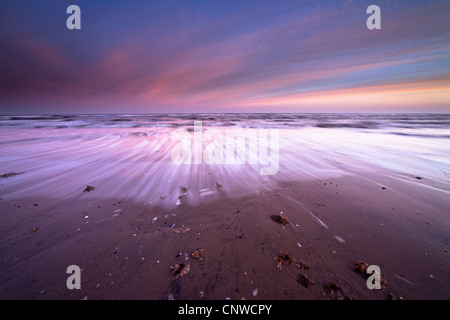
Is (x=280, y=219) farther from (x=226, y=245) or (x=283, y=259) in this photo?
(x=226, y=245)

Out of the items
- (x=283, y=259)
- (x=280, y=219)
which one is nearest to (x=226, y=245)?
(x=283, y=259)

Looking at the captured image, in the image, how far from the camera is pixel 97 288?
87.1 inches

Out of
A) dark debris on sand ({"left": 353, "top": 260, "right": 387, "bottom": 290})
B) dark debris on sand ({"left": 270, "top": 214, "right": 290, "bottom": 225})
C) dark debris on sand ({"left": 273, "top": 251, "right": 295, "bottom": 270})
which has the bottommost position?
dark debris on sand ({"left": 353, "top": 260, "right": 387, "bottom": 290})

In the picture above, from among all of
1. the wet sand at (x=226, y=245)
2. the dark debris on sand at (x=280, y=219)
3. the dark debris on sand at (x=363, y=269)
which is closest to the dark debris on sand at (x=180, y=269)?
the wet sand at (x=226, y=245)

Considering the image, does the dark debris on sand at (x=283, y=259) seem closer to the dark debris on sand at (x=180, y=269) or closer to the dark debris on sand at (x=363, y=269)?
the dark debris on sand at (x=363, y=269)

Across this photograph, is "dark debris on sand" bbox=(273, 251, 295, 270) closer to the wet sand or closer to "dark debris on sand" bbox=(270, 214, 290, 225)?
the wet sand

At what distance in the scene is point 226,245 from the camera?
2.90 m

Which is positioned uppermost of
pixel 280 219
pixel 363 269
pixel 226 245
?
pixel 280 219

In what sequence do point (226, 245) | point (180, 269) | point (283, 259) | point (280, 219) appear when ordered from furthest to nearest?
point (280, 219) → point (226, 245) → point (283, 259) → point (180, 269)

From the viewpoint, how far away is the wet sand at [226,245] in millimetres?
2232

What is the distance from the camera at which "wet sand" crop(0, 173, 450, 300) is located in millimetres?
2232

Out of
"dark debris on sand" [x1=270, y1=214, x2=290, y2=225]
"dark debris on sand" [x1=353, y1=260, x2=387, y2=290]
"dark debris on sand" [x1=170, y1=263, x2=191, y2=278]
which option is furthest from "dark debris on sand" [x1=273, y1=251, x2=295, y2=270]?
"dark debris on sand" [x1=170, y1=263, x2=191, y2=278]
